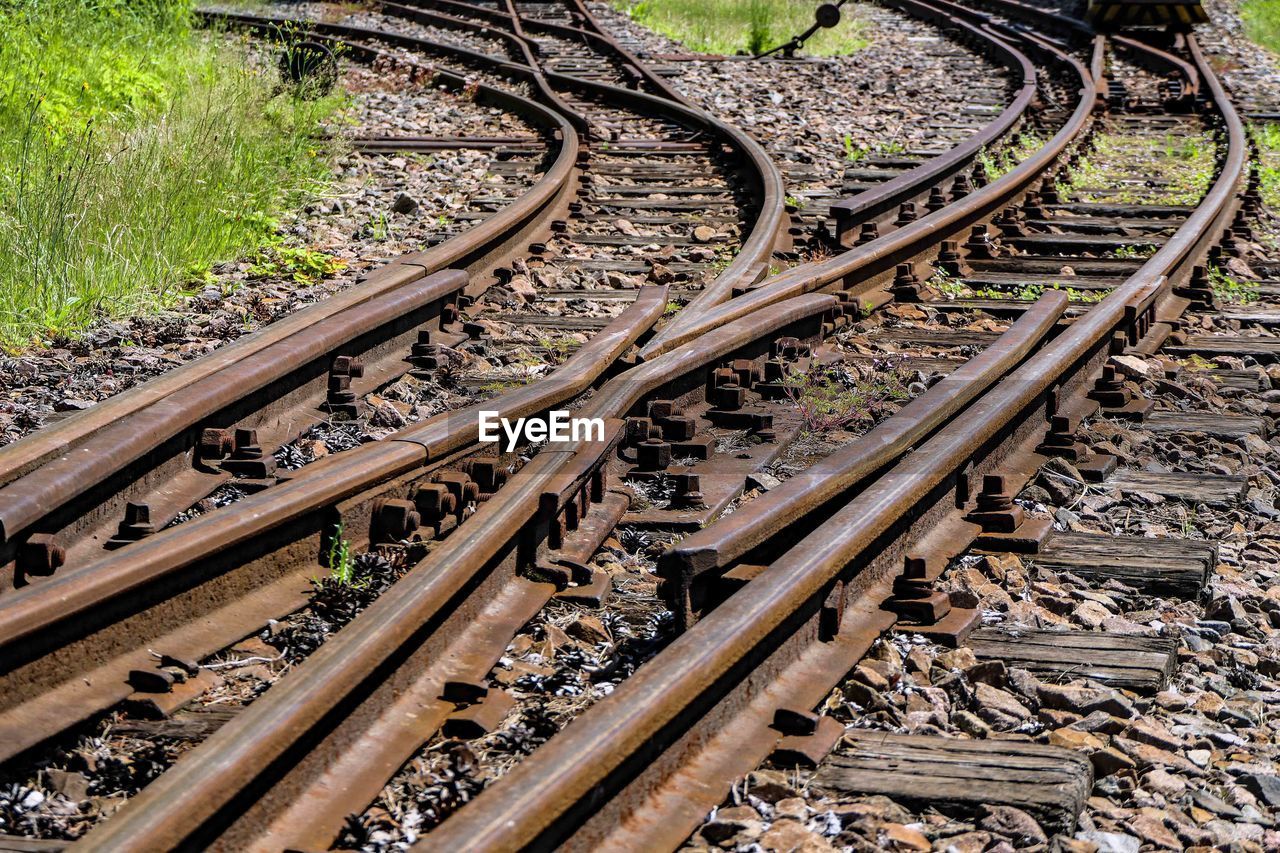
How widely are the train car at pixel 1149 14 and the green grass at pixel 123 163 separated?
1051 centimetres

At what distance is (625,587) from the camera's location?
4.34 meters

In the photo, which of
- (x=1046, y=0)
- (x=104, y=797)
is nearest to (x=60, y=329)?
(x=104, y=797)

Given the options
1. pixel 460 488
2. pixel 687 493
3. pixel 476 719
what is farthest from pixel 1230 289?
pixel 476 719

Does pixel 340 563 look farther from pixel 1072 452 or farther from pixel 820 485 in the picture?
pixel 1072 452

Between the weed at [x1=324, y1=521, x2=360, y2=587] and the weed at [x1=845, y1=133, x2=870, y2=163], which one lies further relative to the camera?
the weed at [x1=845, y1=133, x2=870, y2=163]

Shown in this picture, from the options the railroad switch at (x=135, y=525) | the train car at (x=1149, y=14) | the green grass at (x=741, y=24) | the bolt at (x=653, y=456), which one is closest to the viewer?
the railroad switch at (x=135, y=525)

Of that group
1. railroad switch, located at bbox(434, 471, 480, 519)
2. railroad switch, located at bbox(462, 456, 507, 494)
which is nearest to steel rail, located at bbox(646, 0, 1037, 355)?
railroad switch, located at bbox(462, 456, 507, 494)

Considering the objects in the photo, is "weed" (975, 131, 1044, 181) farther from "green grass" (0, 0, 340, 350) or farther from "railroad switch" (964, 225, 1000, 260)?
"green grass" (0, 0, 340, 350)

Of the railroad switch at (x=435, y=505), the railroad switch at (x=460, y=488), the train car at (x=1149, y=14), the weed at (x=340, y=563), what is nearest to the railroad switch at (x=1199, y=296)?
the railroad switch at (x=460, y=488)

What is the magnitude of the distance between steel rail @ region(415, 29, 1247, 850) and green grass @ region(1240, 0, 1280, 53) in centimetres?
1682

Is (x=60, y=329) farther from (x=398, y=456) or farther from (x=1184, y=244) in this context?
(x=1184, y=244)

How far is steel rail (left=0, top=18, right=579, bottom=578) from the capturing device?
13.8 ft

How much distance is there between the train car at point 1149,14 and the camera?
19.2 metres

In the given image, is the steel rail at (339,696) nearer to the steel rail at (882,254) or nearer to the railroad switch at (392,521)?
the railroad switch at (392,521)
